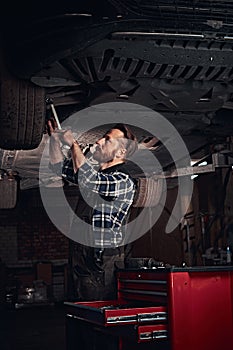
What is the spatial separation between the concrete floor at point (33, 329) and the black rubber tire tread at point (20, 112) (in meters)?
2.43

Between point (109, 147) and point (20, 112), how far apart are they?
76 centimetres

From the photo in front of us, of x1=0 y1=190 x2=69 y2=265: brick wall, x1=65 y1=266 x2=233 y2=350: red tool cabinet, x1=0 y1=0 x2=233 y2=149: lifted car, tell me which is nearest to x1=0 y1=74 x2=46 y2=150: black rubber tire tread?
x1=0 y1=0 x2=233 y2=149: lifted car

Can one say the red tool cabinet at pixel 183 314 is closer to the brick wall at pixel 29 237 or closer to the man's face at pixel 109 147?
the man's face at pixel 109 147

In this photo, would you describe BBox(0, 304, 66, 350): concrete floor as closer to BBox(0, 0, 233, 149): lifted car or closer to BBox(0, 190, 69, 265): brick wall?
BBox(0, 190, 69, 265): brick wall

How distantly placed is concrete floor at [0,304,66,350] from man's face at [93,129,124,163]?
2.20 m

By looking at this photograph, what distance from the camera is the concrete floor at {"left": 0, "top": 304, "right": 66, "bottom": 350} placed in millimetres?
5722

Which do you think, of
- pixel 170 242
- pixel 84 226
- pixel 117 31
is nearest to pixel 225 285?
pixel 117 31

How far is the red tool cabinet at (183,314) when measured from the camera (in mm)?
2850

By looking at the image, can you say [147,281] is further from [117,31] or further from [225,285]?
[117,31]

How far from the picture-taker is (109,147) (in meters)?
4.13

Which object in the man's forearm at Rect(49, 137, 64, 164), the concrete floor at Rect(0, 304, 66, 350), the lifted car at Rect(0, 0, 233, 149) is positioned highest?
the lifted car at Rect(0, 0, 233, 149)

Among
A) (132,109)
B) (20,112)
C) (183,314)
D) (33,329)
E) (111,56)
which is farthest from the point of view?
(33,329)

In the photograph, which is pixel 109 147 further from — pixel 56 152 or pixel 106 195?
pixel 56 152

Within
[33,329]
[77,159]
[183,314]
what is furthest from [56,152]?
[33,329]
